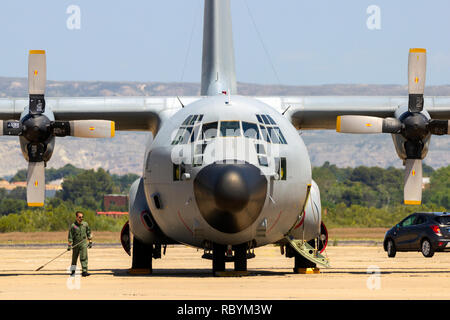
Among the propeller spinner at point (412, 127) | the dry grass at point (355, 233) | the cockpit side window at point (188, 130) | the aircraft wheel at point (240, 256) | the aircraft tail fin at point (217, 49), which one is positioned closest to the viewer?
the cockpit side window at point (188, 130)

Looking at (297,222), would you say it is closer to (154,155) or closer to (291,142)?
(291,142)

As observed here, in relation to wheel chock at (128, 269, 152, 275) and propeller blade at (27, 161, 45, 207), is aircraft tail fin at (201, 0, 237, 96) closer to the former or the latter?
propeller blade at (27, 161, 45, 207)

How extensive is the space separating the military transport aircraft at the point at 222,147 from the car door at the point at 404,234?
8.24 meters

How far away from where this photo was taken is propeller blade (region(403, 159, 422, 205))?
61.7 ft

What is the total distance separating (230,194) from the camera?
14078 millimetres

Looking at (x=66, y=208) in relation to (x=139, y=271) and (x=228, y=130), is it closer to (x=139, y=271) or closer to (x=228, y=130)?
(x=139, y=271)

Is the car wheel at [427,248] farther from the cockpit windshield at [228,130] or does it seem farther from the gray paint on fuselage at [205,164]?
the cockpit windshield at [228,130]

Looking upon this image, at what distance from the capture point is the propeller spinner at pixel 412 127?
18414 mm

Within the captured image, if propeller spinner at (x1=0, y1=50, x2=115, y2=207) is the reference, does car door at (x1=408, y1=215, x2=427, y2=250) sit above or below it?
below

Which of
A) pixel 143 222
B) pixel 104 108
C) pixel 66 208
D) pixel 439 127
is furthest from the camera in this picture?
pixel 66 208

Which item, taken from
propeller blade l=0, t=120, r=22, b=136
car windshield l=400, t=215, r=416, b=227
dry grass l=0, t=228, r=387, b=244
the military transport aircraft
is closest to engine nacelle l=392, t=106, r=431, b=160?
the military transport aircraft

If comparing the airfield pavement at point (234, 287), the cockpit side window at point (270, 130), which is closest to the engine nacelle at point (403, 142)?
the airfield pavement at point (234, 287)

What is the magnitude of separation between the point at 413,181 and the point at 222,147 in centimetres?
585

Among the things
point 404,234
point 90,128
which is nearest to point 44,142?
point 90,128
